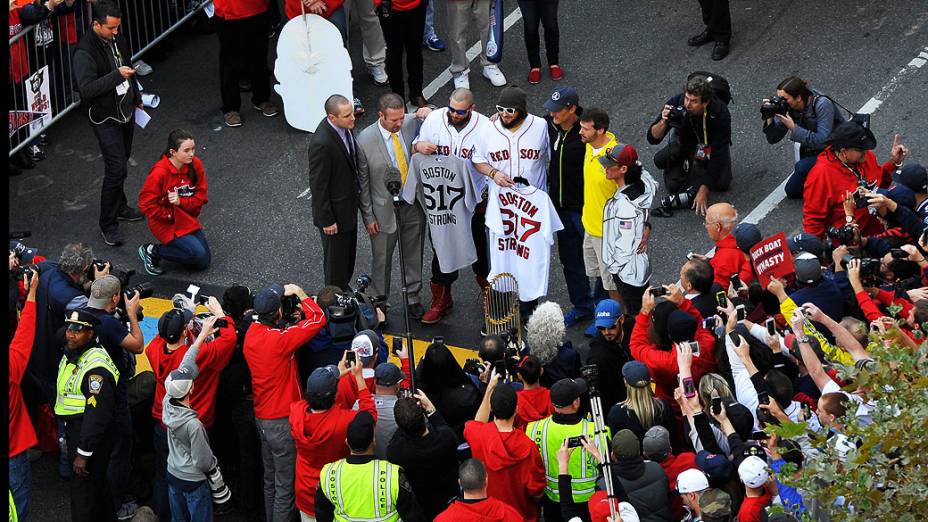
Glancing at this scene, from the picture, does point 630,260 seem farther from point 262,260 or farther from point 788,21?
point 788,21

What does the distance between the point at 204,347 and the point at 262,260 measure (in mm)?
3418

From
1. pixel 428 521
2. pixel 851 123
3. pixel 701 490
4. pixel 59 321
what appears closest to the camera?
pixel 701 490

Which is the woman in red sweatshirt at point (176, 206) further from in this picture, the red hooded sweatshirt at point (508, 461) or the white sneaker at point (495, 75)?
the red hooded sweatshirt at point (508, 461)

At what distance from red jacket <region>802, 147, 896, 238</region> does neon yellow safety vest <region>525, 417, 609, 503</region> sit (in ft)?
11.9

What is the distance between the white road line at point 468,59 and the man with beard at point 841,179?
473cm

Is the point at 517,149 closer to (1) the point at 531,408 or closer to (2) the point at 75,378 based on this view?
(1) the point at 531,408

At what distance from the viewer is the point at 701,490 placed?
7.85 meters

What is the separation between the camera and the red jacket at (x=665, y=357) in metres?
9.26

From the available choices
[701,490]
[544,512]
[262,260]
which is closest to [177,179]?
[262,260]

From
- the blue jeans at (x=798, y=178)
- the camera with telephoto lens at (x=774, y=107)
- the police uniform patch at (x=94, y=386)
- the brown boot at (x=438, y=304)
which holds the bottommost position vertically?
the brown boot at (x=438, y=304)

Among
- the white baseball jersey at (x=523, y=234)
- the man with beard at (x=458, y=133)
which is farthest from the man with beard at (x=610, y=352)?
the man with beard at (x=458, y=133)

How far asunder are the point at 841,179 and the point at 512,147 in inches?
102

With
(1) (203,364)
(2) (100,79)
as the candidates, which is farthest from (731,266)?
(2) (100,79)

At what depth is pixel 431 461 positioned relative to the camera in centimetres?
860
